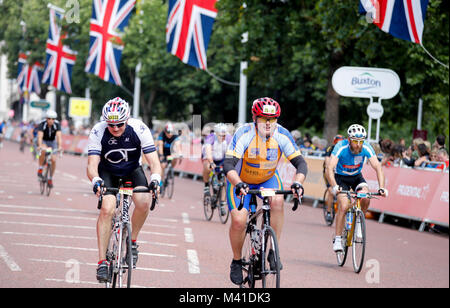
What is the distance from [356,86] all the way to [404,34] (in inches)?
217

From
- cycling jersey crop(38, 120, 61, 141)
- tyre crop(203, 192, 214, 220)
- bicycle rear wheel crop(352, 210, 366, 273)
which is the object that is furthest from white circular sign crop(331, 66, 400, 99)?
cycling jersey crop(38, 120, 61, 141)

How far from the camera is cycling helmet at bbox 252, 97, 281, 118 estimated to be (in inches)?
291

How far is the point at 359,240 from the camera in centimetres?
1200

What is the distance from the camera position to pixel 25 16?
35.3 feet

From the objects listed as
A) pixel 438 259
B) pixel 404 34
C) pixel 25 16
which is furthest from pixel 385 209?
pixel 25 16

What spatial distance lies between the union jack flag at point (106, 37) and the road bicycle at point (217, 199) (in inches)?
210

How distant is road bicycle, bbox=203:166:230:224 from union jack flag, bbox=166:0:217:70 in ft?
8.70

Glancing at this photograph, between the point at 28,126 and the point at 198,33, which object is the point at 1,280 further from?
the point at 28,126

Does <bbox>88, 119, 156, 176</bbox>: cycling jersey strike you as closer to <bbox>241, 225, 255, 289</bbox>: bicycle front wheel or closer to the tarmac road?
<bbox>241, 225, 255, 289</bbox>: bicycle front wheel

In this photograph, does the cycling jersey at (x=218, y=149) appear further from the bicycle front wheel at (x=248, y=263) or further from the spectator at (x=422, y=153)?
the bicycle front wheel at (x=248, y=263)

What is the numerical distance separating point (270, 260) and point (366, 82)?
2.44 metres

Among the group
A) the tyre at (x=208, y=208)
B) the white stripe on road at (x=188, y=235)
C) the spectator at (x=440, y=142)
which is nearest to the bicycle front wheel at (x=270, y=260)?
the white stripe on road at (x=188, y=235)

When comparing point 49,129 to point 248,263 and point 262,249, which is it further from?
point 262,249

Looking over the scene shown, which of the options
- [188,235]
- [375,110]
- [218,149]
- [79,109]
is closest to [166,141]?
[218,149]
